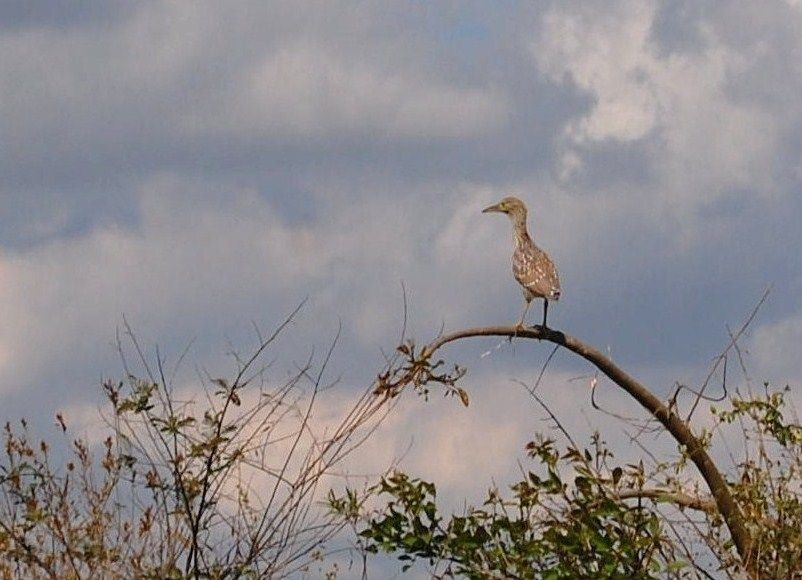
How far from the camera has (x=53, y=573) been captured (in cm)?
979

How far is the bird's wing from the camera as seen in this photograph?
13.5 metres

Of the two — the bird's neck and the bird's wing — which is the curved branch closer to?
the bird's wing

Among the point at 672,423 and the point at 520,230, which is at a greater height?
the point at 520,230

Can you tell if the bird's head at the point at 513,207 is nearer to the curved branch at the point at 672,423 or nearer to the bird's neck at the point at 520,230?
the bird's neck at the point at 520,230

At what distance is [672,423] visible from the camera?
448 inches

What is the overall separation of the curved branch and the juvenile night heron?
0.52m

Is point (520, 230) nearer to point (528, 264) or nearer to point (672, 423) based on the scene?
point (528, 264)

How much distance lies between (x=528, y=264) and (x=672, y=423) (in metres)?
3.10

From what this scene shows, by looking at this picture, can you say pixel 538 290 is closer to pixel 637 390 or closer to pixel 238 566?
pixel 637 390

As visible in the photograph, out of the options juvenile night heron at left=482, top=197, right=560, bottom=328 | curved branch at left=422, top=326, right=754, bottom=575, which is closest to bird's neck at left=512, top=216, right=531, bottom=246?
juvenile night heron at left=482, top=197, right=560, bottom=328

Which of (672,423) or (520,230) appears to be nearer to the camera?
(672,423)

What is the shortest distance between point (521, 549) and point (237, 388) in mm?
2160

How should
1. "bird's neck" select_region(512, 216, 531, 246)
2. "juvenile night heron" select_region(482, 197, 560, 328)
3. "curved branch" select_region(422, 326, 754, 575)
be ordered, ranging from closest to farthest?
"curved branch" select_region(422, 326, 754, 575)
"juvenile night heron" select_region(482, 197, 560, 328)
"bird's neck" select_region(512, 216, 531, 246)

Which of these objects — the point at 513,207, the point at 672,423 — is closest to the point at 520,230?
the point at 513,207
